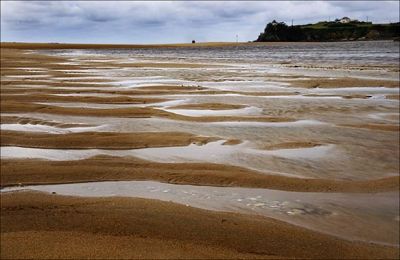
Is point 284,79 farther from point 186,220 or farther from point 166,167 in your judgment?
point 186,220

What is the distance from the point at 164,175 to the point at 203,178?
1.62 ft

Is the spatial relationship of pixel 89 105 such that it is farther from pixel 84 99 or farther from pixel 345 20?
pixel 345 20

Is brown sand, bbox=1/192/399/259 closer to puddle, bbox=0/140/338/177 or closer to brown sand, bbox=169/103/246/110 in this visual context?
puddle, bbox=0/140/338/177

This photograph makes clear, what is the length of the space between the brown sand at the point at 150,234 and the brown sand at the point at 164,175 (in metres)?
0.98

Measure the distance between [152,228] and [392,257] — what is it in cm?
187

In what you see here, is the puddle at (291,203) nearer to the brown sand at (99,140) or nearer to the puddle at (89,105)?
the brown sand at (99,140)

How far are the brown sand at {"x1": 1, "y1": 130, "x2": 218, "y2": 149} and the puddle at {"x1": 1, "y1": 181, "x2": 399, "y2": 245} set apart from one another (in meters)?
1.97

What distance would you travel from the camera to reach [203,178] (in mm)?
5293

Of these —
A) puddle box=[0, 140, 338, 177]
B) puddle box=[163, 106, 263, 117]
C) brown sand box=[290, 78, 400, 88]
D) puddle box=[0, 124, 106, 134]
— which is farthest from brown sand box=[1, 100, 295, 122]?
brown sand box=[290, 78, 400, 88]

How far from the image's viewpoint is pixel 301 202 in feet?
14.7

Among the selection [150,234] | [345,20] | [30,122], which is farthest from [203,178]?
[345,20]

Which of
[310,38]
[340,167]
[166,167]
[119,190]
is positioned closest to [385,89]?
[340,167]

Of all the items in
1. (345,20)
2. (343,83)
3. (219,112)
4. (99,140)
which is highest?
(345,20)

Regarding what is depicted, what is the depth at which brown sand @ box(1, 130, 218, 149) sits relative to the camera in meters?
7.04
